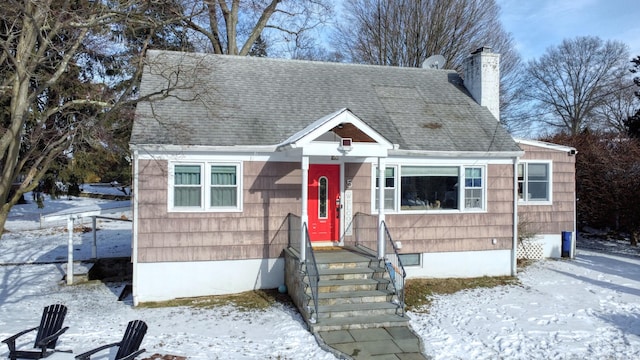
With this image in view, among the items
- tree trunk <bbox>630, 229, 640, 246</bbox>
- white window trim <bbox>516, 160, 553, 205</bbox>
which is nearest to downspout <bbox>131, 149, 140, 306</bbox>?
white window trim <bbox>516, 160, 553, 205</bbox>

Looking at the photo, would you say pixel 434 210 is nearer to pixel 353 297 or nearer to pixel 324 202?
pixel 324 202

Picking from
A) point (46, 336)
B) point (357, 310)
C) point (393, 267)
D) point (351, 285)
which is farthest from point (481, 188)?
point (46, 336)

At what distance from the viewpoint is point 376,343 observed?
7.42m

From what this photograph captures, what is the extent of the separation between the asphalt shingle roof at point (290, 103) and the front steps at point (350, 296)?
Answer: 3315 millimetres

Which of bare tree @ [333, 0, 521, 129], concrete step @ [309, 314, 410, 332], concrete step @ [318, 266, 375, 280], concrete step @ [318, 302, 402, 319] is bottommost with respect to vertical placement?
concrete step @ [309, 314, 410, 332]

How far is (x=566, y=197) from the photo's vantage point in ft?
47.9

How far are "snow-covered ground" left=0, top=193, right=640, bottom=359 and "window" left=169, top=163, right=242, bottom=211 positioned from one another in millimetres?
2367

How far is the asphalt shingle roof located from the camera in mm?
10586

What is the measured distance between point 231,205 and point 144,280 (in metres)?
2.55

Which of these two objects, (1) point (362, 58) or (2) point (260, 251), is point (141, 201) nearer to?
(2) point (260, 251)

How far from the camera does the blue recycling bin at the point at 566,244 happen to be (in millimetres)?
14234

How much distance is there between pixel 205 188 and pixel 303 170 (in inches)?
96.9

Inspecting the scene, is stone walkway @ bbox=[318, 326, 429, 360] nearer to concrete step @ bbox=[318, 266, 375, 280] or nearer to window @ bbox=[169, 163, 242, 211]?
concrete step @ bbox=[318, 266, 375, 280]

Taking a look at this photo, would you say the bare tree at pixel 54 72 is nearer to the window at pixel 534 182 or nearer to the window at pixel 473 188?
the window at pixel 473 188
